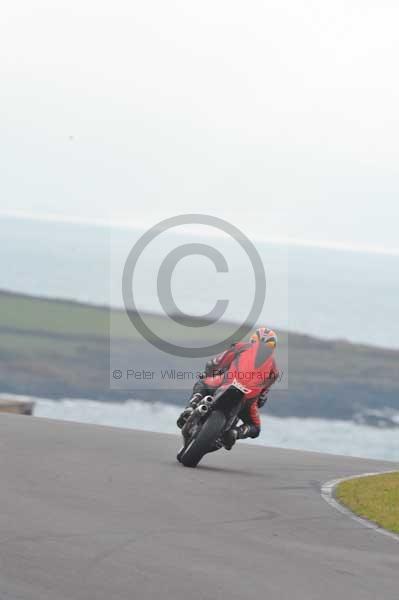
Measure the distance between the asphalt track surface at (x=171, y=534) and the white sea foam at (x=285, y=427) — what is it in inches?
1016

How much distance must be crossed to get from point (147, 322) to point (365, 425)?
29122 millimetres

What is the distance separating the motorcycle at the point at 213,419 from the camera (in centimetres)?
1366

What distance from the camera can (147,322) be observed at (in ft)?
261

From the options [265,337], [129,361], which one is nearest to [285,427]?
[129,361]

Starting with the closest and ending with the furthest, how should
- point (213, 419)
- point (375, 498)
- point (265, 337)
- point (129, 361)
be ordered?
point (375, 498) → point (213, 419) → point (265, 337) → point (129, 361)

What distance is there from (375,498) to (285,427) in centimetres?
3747

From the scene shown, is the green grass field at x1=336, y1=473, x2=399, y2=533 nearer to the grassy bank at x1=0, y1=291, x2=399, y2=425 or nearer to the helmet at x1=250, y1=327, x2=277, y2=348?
the helmet at x1=250, y1=327, x2=277, y2=348

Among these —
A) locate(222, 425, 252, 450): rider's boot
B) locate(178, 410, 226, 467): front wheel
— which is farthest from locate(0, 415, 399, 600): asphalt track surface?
locate(222, 425, 252, 450): rider's boot

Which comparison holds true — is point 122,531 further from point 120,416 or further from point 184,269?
point 184,269

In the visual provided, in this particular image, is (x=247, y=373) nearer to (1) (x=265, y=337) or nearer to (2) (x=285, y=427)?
(1) (x=265, y=337)

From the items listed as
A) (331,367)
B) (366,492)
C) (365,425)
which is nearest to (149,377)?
(331,367)

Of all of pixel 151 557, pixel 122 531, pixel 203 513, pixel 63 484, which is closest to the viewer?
pixel 151 557

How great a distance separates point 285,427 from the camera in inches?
1949

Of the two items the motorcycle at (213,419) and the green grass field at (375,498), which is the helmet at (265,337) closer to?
the motorcycle at (213,419)
